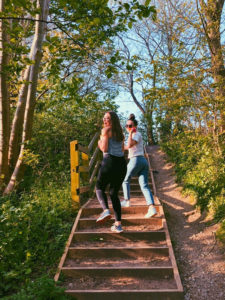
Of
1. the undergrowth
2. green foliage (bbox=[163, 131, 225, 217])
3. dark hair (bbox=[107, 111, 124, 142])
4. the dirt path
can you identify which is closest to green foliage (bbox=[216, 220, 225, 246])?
the undergrowth

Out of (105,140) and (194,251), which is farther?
(194,251)

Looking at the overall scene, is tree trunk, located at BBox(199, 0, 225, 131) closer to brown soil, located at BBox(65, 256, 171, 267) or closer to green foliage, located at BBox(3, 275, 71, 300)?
brown soil, located at BBox(65, 256, 171, 267)

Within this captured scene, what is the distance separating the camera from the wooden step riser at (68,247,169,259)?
425cm

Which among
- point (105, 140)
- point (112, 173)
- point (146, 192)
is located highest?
point (105, 140)

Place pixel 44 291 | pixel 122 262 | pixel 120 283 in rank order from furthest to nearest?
pixel 122 262 < pixel 120 283 < pixel 44 291

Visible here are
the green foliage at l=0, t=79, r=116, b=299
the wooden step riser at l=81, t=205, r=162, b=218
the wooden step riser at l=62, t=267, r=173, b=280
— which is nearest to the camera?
the wooden step riser at l=62, t=267, r=173, b=280

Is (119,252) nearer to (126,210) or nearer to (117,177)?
(117,177)

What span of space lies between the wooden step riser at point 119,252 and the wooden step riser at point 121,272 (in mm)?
472

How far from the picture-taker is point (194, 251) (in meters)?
4.54

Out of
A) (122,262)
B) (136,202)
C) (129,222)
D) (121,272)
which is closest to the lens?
(121,272)

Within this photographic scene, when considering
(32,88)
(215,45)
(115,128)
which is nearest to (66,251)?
(115,128)

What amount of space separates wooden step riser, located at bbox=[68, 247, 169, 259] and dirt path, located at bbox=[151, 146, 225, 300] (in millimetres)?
375

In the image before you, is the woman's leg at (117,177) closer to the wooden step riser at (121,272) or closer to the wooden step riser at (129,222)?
the wooden step riser at (129,222)

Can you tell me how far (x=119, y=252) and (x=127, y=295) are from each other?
95 cm
